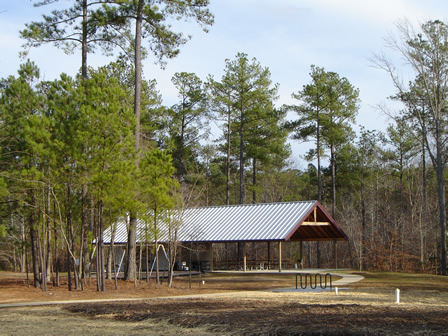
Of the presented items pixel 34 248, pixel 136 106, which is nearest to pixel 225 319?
pixel 34 248

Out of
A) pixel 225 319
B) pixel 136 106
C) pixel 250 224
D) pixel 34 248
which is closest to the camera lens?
pixel 225 319

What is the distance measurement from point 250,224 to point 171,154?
7063mm

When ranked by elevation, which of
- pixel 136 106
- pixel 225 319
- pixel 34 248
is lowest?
pixel 225 319

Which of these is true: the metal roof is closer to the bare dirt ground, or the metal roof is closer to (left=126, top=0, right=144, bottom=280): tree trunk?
(left=126, top=0, right=144, bottom=280): tree trunk

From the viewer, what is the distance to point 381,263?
39.6 meters

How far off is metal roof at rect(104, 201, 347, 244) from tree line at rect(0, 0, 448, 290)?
1959 millimetres

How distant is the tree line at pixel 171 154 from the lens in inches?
694

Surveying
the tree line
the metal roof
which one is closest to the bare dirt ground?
the tree line

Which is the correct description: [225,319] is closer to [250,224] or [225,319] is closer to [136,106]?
[136,106]

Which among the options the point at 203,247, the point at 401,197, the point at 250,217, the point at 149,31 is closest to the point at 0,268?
the point at 203,247

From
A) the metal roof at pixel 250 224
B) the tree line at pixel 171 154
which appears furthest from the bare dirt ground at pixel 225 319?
the metal roof at pixel 250 224

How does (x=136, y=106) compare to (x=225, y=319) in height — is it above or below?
above

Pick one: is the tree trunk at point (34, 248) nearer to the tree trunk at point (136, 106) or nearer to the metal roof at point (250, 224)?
the tree trunk at point (136, 106)

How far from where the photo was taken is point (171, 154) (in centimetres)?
2541
